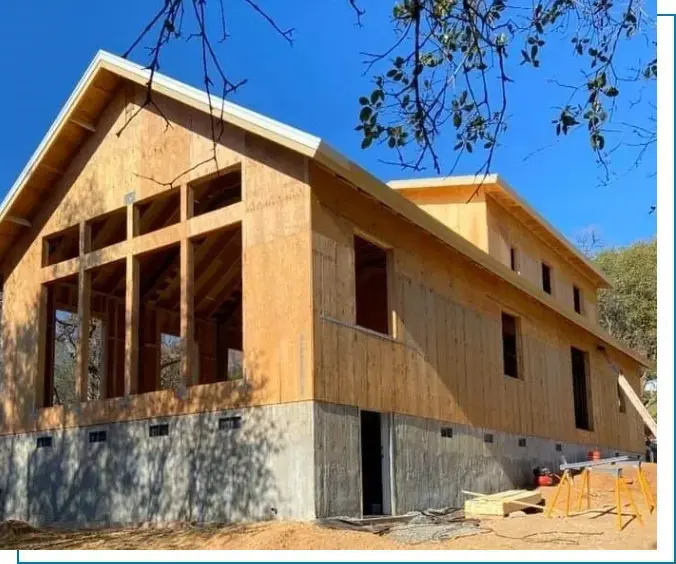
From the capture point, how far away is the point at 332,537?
10836mm

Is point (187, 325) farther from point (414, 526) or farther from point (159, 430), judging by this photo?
point (414, 526)

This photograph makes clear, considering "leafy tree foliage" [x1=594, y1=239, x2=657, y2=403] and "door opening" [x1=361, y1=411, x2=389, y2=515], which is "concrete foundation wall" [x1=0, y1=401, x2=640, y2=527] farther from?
"leafy tree foliage" [x1=594, y1=239, x2=657, y2=403]

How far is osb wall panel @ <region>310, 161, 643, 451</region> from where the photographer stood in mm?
12672

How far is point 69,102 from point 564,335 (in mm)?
13557

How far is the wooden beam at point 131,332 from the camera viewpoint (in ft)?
46.8

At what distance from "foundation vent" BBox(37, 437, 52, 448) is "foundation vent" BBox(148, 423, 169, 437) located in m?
2.74

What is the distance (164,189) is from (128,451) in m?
4.45

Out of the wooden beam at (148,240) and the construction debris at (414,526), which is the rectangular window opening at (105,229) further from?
the construction debris at (414,526)

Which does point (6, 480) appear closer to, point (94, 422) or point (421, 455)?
point (94, 422)

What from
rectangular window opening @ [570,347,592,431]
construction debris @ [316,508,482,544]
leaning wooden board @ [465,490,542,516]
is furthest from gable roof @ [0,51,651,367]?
rectangular window opening @ [570,347,592,431]

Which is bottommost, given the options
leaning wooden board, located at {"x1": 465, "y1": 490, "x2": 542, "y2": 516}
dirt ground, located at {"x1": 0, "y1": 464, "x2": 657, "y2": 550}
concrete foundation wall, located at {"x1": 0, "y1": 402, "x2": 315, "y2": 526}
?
dirt ground, located at {"x1": 0, "y1": 464, "x2": 657, "y2": 550}

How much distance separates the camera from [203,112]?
1395cm

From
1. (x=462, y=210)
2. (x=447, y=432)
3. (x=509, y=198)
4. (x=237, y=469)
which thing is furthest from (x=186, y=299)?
(x=509, y=198)

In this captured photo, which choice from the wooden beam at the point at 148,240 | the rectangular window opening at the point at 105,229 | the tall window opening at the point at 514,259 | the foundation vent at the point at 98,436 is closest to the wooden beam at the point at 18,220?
the wooden beam at the point at 148,240
